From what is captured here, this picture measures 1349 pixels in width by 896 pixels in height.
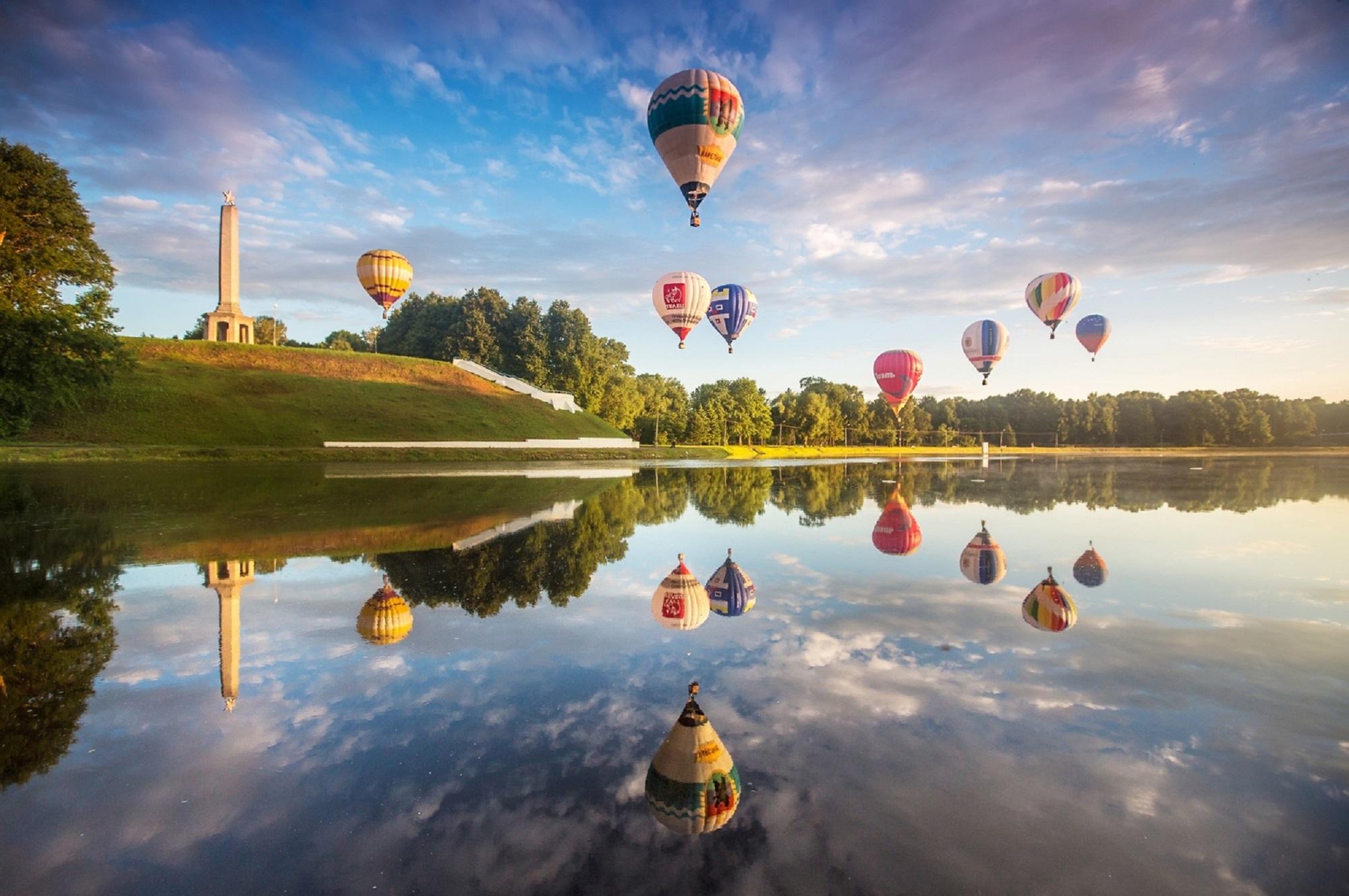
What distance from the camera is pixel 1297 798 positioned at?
4195mm

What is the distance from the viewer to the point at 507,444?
4912 cm

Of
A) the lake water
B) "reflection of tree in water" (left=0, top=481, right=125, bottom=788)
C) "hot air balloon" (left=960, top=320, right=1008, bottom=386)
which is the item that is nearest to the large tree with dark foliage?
"reflection of tree in water" (left=0, top=481, right=125, bottom=788)

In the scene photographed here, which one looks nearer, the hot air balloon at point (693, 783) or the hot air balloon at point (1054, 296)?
the hot air balloon at point (693, 783)

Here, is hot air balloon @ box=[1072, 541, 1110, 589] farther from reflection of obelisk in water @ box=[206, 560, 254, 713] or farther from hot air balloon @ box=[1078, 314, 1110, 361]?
hot air balloon @ box=[1078, 314, 1110, 361]

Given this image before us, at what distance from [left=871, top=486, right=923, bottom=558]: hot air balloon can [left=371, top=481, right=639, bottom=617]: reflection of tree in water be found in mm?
5381

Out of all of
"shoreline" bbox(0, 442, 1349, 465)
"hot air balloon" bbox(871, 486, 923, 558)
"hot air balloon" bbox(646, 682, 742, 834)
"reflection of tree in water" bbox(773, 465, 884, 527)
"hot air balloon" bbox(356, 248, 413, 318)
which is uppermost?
"hot air balloon" bbox(356, 248, 413, 318)

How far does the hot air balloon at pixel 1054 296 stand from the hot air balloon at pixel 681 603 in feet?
124

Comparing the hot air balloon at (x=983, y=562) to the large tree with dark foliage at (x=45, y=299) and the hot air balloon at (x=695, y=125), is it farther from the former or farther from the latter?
the large tree with dark foliage at (x=45, y=299)

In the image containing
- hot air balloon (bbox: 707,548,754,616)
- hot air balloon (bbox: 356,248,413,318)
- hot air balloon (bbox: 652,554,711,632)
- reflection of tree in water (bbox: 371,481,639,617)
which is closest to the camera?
hot air balloon (bbox: 652,554,711,632)

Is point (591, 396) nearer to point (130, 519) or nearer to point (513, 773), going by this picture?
point (130, 519)

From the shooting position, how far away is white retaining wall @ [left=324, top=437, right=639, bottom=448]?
138ft

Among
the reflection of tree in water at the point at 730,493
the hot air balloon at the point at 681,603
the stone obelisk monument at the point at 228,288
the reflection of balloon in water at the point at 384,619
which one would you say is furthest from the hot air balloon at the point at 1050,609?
the stone obelisk monument at the point at 228,288

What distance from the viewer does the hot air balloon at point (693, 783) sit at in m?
4.11

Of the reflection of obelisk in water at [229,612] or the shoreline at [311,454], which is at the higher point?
the shoreline at [311,454]
